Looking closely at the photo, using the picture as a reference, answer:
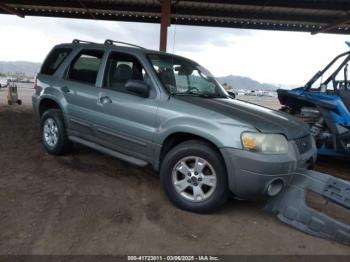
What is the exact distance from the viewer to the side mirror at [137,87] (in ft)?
14.2

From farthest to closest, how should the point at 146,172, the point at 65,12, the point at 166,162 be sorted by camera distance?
1. the point at 65,12
2. the point at 146,172
3. the point at 166,162

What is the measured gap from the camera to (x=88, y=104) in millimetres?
5137

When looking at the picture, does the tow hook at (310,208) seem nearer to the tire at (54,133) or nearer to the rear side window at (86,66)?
the rear side window at (86,66)

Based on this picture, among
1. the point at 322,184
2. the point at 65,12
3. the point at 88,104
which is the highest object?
the point at 65,12

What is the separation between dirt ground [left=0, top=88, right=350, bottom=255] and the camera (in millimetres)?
3279

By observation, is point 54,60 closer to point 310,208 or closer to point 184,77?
point 184,77

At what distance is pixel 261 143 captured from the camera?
146 inches

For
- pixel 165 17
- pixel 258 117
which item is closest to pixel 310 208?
pixel 258 117

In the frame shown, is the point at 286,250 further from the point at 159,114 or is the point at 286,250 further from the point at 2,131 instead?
the point at 2,131

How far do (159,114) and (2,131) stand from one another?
5.15 metres

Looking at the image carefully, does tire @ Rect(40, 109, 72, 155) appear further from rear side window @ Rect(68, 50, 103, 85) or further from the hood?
the hood

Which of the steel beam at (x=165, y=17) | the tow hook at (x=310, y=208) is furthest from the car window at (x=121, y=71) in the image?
the steel beam at (x=165, y=17)

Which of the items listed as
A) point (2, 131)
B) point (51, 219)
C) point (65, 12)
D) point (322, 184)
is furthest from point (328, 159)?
point (65, 12)

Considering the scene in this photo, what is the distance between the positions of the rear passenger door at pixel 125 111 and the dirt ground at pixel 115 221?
1.87 feet
